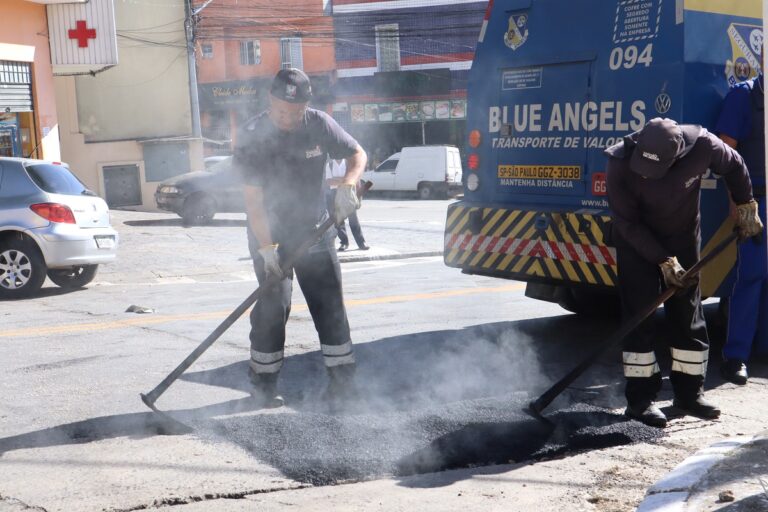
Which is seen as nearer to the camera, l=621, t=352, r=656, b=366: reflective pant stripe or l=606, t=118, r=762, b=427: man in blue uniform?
l=606, t=118, r=762, b=427: man in blue uniform

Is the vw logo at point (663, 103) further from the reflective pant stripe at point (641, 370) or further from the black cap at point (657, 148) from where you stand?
the reflective pant stripe at point (641, 370)

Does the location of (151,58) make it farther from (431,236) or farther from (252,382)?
(252,382)

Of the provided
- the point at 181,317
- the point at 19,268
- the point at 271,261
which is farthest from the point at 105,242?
the point at 271,261

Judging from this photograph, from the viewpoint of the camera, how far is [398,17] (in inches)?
980

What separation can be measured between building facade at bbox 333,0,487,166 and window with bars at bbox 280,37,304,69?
0.98m

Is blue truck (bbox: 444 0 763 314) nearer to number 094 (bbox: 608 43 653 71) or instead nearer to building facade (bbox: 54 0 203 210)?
number 094 (bbox: 608 43 653 71)

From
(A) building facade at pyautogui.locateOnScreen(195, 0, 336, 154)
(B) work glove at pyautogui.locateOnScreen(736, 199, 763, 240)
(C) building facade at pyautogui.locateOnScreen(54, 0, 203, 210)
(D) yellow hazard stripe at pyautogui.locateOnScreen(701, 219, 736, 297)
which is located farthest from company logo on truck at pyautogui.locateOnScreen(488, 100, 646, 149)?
(C) building facade at pyautogui.locateOnScreen(54, 0, 203, 210)

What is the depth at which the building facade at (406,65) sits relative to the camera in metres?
21.7

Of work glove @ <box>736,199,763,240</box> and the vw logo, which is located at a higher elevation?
the vw logo

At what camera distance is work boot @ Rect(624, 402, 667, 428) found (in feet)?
15.6

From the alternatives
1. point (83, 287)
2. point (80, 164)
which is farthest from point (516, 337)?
point (80, 164)

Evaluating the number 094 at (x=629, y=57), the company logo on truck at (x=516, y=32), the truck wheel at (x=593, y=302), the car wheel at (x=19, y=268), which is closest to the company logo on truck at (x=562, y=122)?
the number 094 at (x=629, y=57)

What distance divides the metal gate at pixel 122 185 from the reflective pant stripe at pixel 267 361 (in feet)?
63.5

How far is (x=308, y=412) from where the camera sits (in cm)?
490
